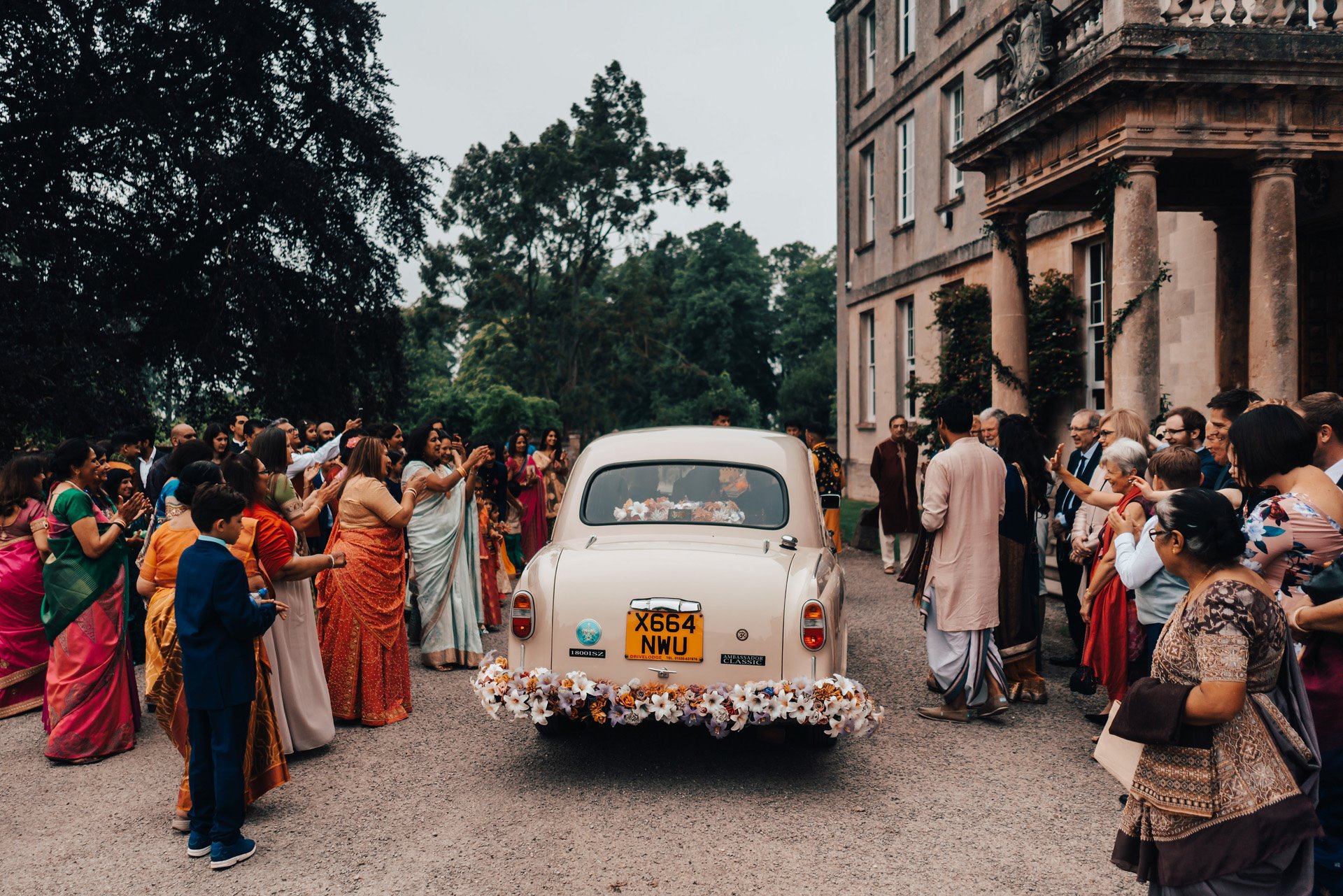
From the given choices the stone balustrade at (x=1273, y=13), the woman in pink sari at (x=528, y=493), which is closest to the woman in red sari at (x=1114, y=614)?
the stone balustrade at (x=1273, y=13)

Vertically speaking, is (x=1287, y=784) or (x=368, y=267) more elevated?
(x=368, y=267)

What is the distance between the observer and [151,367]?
20594 millimetres

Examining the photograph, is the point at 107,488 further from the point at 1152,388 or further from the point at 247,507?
the point at 1152,388

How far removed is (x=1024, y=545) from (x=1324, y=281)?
8448 mm

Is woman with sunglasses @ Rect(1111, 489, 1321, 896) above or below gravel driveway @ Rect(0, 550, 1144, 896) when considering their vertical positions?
above

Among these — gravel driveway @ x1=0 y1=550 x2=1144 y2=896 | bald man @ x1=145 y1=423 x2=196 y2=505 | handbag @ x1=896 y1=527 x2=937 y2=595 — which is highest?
bald man @ x1=145 y1=423 x2=196 y2=505

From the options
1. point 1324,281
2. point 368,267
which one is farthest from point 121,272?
point 1324,281

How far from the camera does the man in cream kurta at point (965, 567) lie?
663cm

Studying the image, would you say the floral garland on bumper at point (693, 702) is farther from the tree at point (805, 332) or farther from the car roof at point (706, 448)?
the tree at point (805, 332)

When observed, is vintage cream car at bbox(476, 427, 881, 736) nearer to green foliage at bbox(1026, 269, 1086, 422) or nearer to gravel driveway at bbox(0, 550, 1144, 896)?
gravel driveway at bbox(0, 550, 1144, 896)

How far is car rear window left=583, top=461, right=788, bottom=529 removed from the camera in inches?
254

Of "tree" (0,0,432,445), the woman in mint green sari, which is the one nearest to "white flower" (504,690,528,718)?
the woman in mint green sari

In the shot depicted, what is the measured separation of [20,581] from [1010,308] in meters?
11.9

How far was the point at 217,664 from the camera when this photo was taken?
4.73 m
